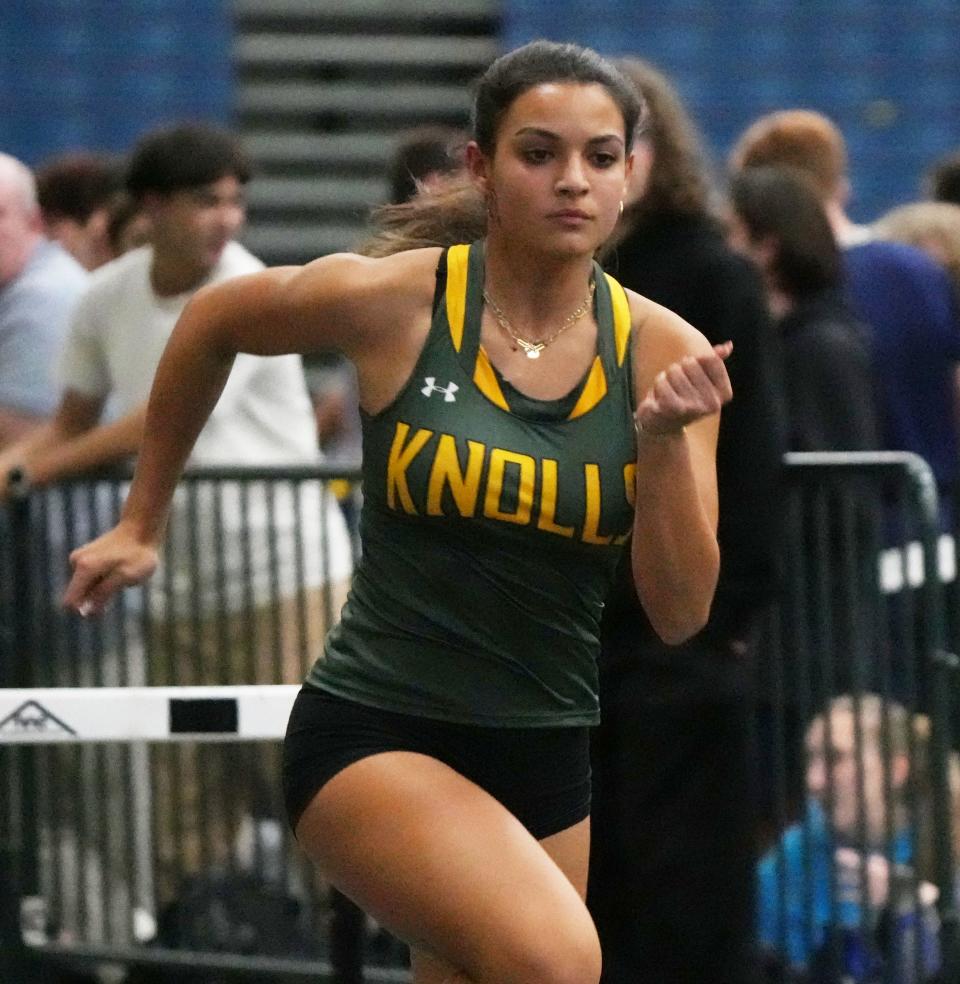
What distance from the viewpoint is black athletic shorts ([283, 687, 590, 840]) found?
3.01 meters

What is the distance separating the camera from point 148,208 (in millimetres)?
5242

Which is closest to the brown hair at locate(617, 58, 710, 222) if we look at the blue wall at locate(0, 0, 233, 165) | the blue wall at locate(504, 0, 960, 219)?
the blue wall at locate(504, 0, 960, 219)

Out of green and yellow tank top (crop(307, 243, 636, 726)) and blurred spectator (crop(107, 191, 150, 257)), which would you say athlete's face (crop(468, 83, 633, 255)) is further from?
blurred spectator (crop(107, 191, 150, 257))

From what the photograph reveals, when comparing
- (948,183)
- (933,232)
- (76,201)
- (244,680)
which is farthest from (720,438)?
(76,201)

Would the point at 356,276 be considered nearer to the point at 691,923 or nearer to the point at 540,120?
the point at 540,120

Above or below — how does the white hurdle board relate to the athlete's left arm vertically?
below

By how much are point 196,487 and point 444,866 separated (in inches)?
87.6

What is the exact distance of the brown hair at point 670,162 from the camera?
13.2 feet

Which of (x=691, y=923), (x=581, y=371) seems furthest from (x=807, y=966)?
(x=581, y=371)

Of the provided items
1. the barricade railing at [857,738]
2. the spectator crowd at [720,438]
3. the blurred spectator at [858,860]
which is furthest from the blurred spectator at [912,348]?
the blurred spectator at [858,860]

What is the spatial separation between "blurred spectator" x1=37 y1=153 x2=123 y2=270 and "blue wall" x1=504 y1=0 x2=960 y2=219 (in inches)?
150

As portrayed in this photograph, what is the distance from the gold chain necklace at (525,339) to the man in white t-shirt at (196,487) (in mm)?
1945

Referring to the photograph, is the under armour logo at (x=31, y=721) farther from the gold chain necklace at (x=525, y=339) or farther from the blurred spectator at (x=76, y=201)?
the blurred spectator at (x=76, y=201)

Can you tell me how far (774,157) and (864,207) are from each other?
522 centimetres
